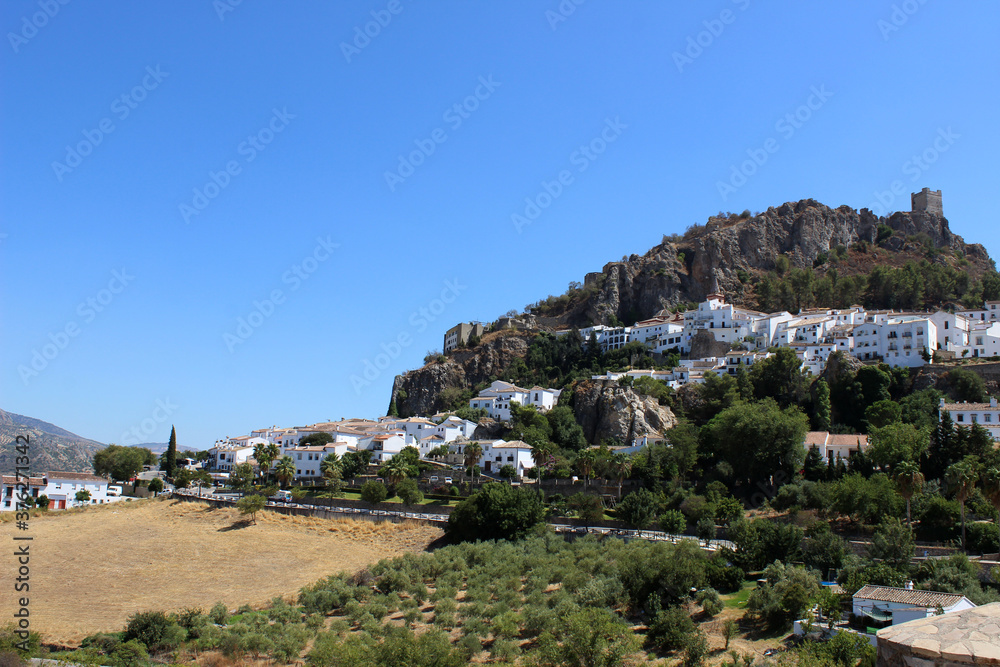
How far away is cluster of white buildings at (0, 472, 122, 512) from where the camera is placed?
3060 inches

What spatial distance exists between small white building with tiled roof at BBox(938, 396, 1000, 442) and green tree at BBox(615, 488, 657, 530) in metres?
26.0

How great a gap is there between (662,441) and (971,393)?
2820 cm

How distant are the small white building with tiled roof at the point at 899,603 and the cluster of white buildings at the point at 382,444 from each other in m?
45.4

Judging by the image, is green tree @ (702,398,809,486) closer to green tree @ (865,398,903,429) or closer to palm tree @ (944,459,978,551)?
green tree @ (865,398,903,429)

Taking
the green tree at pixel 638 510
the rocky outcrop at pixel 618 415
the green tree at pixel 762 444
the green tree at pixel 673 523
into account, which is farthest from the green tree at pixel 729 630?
the rocky outcrop at pixel 618 415

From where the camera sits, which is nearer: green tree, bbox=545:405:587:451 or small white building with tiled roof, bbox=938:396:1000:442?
small white building with tiled roof, bbox=938:396:1000:442

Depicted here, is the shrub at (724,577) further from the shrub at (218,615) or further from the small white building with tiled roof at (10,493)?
the small white building with tiled roof at (10,493)

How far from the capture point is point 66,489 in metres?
79.9

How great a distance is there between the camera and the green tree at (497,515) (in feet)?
180

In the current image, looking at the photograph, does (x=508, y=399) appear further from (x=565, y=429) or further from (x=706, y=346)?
(x=706, y=346)

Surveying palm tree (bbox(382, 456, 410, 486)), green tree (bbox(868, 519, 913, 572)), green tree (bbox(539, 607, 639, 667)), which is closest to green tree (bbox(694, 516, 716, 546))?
green tree (bbox(868, 519, 913, 572))

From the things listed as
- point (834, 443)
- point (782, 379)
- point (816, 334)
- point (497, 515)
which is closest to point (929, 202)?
point (816, 334)

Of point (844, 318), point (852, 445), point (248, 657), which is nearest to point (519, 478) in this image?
point (852, 445)

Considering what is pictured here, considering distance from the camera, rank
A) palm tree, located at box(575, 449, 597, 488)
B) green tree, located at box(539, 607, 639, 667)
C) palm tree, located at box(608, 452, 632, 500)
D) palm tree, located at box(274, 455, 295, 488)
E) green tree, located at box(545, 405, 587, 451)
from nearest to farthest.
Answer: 1. green tree, located at box(539, 607, 639, 667)
2. palm tree, located at box(608, 452, 632, 500)
3. palm tree, located at box(575, 449, 597, 488)
4. palm tree, located at box(274, 455, 295, 488)
5. green tree, located at box(545, 405, 587, 451)
